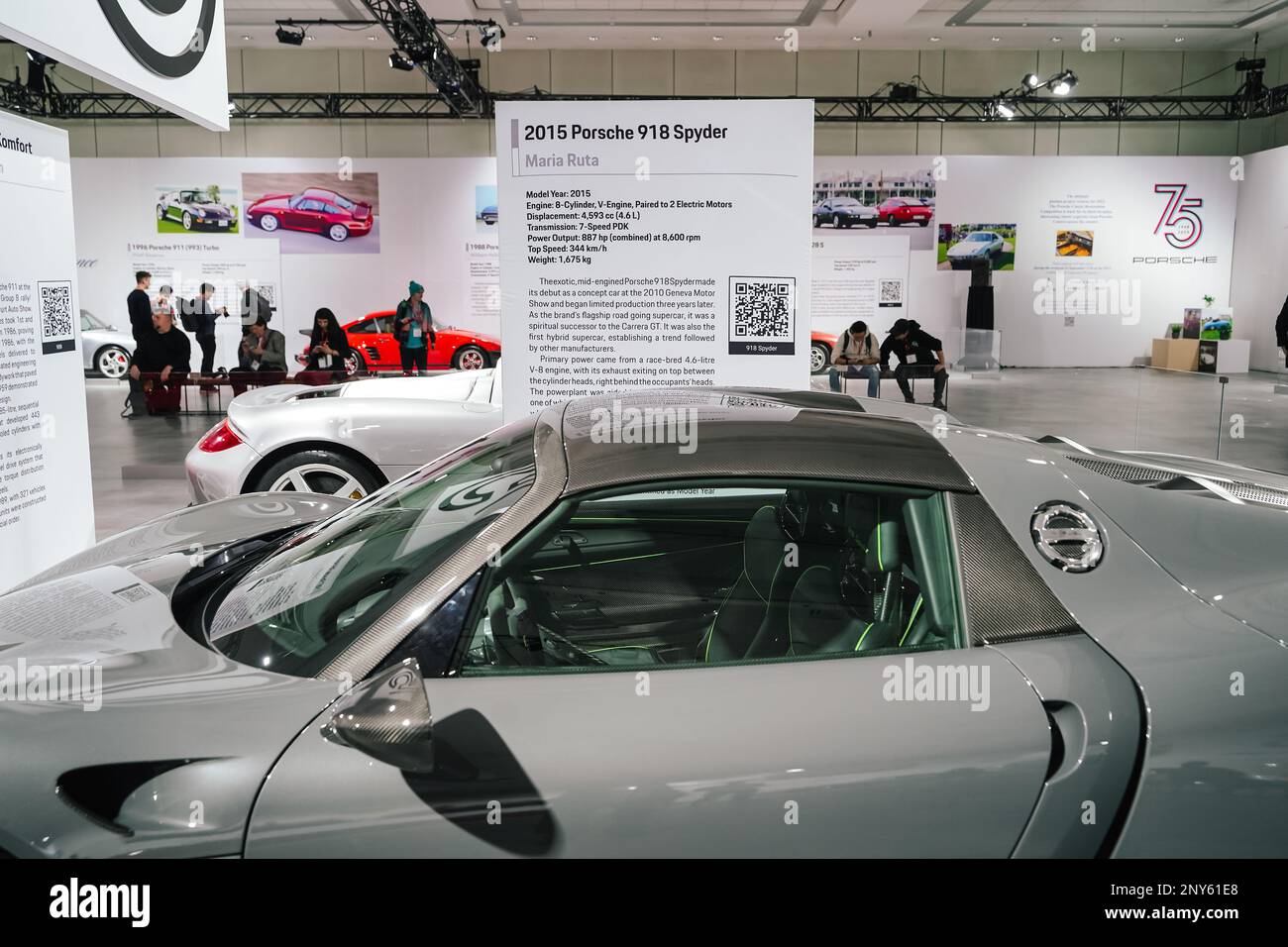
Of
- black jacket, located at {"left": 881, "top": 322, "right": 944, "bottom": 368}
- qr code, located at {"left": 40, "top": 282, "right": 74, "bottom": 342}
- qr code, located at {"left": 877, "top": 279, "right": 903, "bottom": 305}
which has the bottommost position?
black jacket, located at {"left": 881, "top": 322, "right": 944, "bottom": 368}

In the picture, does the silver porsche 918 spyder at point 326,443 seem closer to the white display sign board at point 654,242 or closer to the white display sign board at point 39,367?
the white display sign board at point 39,367

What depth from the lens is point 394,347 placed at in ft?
51.2

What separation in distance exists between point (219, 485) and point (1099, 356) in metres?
16.8

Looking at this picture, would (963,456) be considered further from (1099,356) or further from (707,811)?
(1099,356)

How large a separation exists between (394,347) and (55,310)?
11.1m

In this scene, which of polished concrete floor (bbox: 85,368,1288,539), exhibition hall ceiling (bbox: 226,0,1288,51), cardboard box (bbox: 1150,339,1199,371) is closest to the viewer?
polished concrete floor (bbox: 85,368,1288,539)

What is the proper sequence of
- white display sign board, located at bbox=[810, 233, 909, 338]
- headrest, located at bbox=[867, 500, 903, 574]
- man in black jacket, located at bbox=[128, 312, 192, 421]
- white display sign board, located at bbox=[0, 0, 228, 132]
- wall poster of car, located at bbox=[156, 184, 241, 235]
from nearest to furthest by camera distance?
headrest, located at bbox=[867, 500, 903, 574] → white display sign board, located at bbox=[0, 0, 228, 132] → man in black jacket, located at bbox=[128, 312, 192, 421] → wall poster of car, located at bbox=[156, 184, 241, 235] → white display sign board, located at bbox=[810, 233, 909, 338]

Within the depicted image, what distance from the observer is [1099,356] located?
59.1 ft

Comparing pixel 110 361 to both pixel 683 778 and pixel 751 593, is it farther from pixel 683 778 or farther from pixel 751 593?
pixel 683 778

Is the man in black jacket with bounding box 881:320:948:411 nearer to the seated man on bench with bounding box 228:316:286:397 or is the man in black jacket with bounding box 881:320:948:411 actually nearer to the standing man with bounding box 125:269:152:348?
the seated man on bench with bounding box 228:316:286:397

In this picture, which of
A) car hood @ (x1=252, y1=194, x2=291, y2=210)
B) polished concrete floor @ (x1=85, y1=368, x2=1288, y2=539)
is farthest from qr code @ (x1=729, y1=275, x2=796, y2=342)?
car hood @ (x1=252, y1=194, x2=291, y2=210)

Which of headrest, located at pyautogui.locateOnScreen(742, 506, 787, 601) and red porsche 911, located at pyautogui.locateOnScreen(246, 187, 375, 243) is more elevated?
red porsche 911, located at pyautogui.locateOnScreen(246, 187, 375, 243)

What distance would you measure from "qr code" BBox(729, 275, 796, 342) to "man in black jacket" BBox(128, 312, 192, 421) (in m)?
8.69

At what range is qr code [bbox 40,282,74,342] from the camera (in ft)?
14.8
